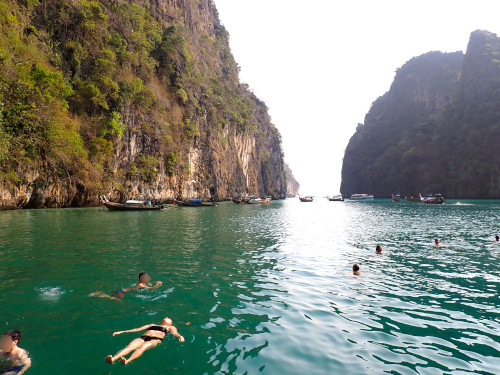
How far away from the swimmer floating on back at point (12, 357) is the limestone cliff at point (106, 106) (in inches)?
955

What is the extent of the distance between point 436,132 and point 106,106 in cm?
10335

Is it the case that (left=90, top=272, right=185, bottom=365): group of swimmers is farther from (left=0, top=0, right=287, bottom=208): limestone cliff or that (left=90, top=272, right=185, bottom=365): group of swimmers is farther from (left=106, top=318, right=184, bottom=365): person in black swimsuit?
(left=0, top=0, right=287, bottom=208): limestone cliff

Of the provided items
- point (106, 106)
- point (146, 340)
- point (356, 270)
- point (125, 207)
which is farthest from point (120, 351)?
point (106, 106)

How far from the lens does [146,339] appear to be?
511cm

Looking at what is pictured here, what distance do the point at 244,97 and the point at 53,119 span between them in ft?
244

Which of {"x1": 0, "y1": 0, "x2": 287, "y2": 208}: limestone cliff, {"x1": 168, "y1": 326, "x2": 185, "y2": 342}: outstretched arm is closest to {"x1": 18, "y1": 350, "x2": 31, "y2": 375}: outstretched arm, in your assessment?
{"x1": 168, "y1": 326, "x2": 185, "y2": 342}: outstretched arm

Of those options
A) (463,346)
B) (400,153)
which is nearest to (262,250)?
(463,346)

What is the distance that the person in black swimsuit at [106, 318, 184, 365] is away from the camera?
4.57 m

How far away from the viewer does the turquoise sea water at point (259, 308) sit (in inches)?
184

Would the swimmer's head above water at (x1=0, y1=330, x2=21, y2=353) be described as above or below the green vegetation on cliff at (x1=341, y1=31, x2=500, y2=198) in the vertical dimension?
below

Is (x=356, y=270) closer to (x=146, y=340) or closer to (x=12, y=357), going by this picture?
(x=146, y=340)

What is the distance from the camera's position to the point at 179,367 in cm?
441

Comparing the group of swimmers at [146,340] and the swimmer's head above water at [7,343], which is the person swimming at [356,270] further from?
the swimmer's head above water at [7,343]

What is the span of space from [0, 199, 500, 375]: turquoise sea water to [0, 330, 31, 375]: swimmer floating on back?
0.44 ft
